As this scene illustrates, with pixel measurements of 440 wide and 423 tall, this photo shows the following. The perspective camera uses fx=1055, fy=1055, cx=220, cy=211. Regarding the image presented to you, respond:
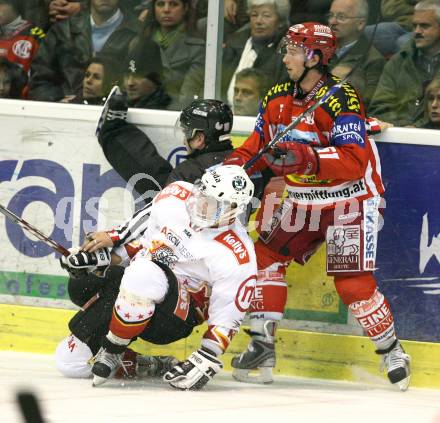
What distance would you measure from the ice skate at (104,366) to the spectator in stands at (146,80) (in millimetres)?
1582

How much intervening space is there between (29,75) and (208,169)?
168cm

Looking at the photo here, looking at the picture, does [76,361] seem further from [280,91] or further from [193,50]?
[193,50]

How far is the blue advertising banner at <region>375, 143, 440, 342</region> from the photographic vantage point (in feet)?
14.9

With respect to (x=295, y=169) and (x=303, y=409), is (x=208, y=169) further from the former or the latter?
(x=303, y=409)

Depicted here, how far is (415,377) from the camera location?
4.54m

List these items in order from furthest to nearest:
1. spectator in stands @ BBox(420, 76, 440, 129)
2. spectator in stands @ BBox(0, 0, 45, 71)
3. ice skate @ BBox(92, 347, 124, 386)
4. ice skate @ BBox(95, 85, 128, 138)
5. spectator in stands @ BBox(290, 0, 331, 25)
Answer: spectator in stands @ BBox(0, 0, 45, 71) → spectator in stands @ BBox(290, 0, 331, 25) → ice skate @ BBox(95, 85, 128, 138) → spectator in stands @ BBox(420, 76, 440, 129) → ice skate @ BBox(92, 347, 124, 386)

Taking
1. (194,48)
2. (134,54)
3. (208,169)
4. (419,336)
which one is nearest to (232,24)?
(194,48)

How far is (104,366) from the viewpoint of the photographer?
397 cm

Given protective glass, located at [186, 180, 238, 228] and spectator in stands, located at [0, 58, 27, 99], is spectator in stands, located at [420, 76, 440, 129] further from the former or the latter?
spectator in stands, located at [0, 58, 27, 99]

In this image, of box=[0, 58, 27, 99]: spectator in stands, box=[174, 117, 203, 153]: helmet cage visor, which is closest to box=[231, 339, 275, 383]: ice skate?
box=[174, 117, 203, 153]: helmet cage visor

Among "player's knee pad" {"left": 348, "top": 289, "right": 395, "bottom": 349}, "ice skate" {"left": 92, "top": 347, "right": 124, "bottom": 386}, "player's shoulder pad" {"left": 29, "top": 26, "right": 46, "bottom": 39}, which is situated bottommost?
"ice skate" {"left": 92, "top": 347, "right": 124, "bottom": 386}

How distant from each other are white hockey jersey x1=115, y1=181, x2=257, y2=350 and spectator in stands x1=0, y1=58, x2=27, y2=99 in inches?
56.6

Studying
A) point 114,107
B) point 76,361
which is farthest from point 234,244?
point 114,107

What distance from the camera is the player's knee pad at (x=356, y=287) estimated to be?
4.32 m
